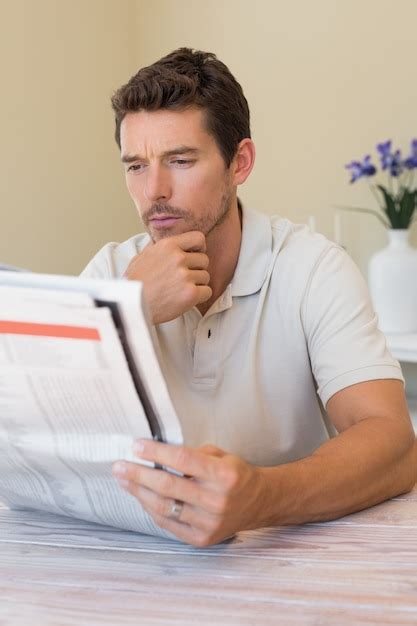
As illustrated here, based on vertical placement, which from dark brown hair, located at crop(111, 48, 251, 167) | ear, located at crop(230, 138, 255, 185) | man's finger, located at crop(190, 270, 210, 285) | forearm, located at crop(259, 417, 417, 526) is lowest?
forearm, located at crop(259, 417, 417, 526)

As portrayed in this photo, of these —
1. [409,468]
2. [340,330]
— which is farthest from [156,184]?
[409,468]

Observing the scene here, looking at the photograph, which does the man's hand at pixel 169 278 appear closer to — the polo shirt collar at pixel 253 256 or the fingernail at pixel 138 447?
the polo shirt collar at pixel 253 256

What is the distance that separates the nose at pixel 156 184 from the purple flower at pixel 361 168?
1.83 metres

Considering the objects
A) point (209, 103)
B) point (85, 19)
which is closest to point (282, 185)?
point (85, 19)

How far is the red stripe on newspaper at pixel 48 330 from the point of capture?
0.84m

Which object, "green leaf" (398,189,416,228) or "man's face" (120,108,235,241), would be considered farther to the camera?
"green leaf" (398,189,416,228)

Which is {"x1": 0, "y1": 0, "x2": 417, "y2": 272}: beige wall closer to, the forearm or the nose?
the nose

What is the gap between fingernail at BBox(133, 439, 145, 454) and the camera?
2.87 feet

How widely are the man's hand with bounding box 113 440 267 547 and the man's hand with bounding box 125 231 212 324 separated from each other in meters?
0.53

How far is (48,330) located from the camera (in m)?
0.85

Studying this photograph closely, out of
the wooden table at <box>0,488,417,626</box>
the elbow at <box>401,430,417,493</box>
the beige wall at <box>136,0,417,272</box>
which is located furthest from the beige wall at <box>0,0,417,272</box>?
the wooden table at <box>0,488,417,626</box>

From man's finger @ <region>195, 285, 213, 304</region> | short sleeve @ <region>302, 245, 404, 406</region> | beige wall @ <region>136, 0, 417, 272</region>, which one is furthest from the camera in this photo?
beige wall @ <region>136, 0, 417, 272</region>

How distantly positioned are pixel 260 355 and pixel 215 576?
0.69 meters

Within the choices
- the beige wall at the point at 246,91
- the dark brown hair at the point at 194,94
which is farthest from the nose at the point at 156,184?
the beige wall at the point at 246,91
